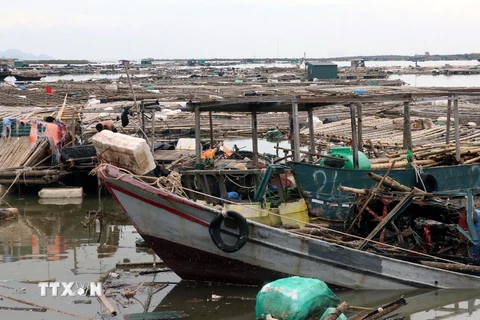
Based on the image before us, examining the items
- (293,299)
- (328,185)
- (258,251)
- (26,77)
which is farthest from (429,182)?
(26,77)

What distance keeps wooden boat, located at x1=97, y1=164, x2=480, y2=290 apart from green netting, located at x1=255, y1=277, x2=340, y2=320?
110 cm

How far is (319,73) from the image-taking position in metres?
60.4

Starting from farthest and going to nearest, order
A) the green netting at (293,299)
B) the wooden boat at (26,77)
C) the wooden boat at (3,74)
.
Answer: the wooden boat at (3,74) → the wooden boat at (26,77) → the green netting at (293,299)

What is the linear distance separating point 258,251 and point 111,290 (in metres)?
1.97

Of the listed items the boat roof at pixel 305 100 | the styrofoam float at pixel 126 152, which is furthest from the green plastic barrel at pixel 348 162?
the styrofoam float at pixel 126 152

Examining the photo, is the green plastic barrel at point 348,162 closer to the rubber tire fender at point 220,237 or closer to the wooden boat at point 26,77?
the rubber tire fender at point 220,237

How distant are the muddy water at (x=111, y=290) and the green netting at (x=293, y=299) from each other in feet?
2.87

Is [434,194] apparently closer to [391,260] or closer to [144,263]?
[391,260]

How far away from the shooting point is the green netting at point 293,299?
784cm

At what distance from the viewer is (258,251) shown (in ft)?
31.0

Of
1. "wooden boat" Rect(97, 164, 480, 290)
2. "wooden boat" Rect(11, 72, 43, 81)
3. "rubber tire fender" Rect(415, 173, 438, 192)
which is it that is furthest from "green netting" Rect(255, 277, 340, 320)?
"wooden boat" Rect(11, 72, 43, 81)

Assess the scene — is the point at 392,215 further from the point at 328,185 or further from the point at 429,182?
the point at 429,182

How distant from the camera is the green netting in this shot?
784 centimetres

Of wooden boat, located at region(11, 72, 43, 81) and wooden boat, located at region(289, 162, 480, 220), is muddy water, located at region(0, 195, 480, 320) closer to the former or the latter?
wooden boat, located at region(289, 162, 480, 220)
